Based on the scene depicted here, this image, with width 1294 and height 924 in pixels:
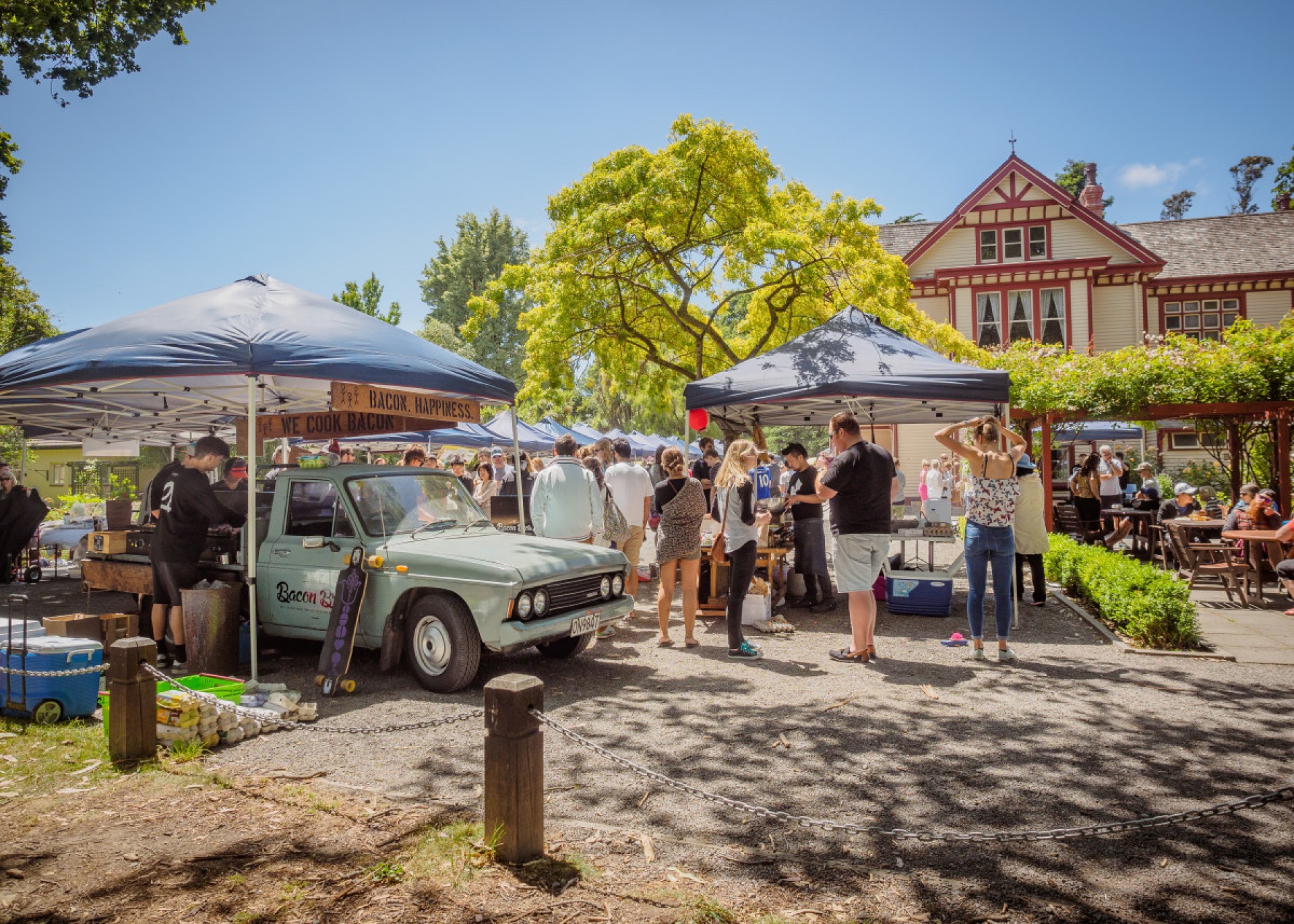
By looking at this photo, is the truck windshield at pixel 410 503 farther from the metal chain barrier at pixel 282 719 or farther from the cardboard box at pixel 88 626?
the cardboard box at pixel 88 626

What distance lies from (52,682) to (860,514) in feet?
20.1

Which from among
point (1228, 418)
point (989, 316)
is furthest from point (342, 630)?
point (989, 316)

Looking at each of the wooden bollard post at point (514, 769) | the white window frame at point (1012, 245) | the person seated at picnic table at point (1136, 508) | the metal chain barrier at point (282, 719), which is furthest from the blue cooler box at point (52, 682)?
the white window frame at point (1012, 245)

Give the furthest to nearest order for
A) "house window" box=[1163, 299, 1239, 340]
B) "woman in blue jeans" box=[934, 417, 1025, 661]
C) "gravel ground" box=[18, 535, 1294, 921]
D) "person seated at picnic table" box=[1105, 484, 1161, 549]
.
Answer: "house window" box=[1163, 299, 1239, 340]
"person seated at picnic table" box=[1105, 484, 1161, 549]
"woman in blue jeans" box=[934, 417, 1025, 661]
"gravel ground" box=[18, 535, 1294, 921]

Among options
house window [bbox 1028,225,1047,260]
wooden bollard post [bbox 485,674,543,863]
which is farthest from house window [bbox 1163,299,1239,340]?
wooden bollard post [bbox 485,674,543,863]

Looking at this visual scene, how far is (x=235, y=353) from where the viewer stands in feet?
21.0

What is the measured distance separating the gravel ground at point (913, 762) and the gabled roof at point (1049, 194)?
2241 centimetres

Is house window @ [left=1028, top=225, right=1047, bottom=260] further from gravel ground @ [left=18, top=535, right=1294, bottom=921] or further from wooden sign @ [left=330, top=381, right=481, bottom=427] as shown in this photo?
wooden sign @ [left=330, top=381, right=481, bottom=427]

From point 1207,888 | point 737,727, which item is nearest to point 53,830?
point 737,727

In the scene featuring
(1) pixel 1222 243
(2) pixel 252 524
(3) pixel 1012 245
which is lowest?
(2) pixel 252 524

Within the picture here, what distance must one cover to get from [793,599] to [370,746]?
6.27 m

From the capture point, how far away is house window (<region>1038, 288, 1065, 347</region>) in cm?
2722

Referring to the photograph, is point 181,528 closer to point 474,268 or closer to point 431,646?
point 431,646

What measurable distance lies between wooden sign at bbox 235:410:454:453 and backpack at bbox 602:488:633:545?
7.23 feet
